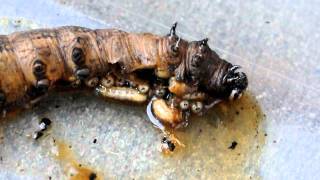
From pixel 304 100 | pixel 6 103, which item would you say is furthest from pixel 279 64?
pixel 6 103

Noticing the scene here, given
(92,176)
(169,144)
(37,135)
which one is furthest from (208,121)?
(37,135)

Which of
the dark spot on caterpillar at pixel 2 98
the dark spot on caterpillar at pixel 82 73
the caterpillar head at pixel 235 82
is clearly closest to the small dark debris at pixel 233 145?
the caterpillar head at pixel 235 82

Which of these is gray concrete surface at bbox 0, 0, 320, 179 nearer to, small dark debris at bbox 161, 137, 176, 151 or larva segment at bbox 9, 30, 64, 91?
small dark debris at bbox 161, 137, 176, 151

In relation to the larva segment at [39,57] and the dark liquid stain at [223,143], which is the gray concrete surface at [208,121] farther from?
the larva segment at [39,57]

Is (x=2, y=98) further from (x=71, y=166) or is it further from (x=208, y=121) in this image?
(x=208, y=121)

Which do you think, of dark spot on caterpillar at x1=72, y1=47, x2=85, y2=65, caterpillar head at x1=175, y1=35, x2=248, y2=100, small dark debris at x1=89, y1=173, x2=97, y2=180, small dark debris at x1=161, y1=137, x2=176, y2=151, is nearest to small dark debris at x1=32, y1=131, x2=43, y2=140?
small dark debris at x1=89, y1=173, x2=97, y2=180

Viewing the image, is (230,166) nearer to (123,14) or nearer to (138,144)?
(138,144)
